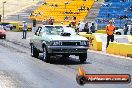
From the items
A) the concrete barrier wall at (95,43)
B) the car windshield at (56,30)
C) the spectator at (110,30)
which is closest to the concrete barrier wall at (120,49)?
the spectator at (110,30)

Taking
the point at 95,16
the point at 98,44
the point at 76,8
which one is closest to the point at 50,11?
the point at 76,8

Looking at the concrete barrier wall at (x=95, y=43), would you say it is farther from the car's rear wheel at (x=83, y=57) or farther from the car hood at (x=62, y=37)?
the car hood at (x=62, y=37)

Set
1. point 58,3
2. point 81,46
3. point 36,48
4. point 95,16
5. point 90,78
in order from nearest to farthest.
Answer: point 90,78, point 81,46, point 36,48, point 95,16, point 58,3

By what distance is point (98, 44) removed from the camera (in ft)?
83.6

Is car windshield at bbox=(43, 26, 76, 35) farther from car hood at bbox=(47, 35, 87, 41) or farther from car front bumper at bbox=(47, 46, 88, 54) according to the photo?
car front bumper at bbox=(47, 46, 88, 54)

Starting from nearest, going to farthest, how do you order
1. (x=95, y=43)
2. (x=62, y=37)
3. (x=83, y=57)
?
(x=62, y=37)
(x=83, y=57)
(x=95, y=43)

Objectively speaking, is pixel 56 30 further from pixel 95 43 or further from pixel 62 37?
pixel 95 43

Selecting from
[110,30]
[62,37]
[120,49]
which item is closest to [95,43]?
[110,30]

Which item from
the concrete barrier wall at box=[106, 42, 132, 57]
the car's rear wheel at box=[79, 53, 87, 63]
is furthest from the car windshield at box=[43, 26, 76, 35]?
the concrete barrier wall at box=[106, 42, 132, 57]

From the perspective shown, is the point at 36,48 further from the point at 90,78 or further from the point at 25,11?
the point at 25,11

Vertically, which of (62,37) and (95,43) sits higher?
(62,37)

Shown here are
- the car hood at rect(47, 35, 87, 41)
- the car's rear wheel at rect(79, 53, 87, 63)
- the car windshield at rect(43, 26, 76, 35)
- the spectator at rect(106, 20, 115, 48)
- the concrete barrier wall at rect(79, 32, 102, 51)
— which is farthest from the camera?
the concrete barrier wall at rect(79, 32, 102, 51)

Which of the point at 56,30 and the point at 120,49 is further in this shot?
the point at 120,49

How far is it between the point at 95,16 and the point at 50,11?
9.93m
